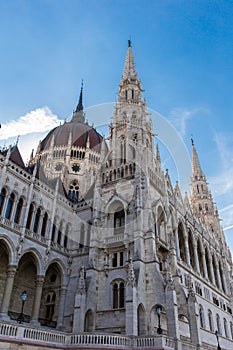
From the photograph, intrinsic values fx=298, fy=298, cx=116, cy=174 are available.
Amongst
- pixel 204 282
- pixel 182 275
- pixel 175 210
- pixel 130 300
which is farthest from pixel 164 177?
pixel 130 300

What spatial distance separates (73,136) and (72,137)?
39 cm

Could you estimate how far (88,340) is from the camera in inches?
684

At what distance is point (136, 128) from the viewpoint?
114ft

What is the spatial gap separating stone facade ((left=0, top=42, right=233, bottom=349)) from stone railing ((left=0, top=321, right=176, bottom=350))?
47cm

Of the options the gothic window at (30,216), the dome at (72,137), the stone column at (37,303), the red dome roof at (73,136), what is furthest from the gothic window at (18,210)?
the red dome roof at (73,136)

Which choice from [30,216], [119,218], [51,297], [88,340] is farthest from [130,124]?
[88,340]

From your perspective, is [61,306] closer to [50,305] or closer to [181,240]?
[50,305]

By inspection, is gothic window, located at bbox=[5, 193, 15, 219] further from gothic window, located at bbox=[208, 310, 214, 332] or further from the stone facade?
gothic window, located at bbox=[208, 310, 214, 332]

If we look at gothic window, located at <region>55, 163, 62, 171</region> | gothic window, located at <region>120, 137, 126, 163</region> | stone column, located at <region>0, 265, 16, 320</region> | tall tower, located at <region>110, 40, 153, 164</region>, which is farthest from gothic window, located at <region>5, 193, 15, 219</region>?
gothic window, located at <region>55, 163, 62, 171</region>

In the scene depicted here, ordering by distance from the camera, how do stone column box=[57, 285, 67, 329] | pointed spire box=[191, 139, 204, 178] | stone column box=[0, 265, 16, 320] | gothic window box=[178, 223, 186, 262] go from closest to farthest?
stone column box=[0, 265, 16, 320] < stone column box=[57, 285, 67, 329] < gothic window box=[178, 223, 186, 262] < pointed spire box=[191, 139, 204, 178]

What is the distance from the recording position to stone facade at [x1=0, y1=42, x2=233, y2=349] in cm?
2198

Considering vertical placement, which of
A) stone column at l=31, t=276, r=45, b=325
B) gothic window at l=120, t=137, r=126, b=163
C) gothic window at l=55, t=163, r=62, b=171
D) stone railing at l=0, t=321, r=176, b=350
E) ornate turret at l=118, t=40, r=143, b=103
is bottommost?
stone railing at l=0, t=321, r=176, b=350

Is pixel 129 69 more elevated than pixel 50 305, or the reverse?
pixel 129 69

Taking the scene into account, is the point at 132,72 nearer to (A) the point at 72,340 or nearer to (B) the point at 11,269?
(B) the point at 11,269
